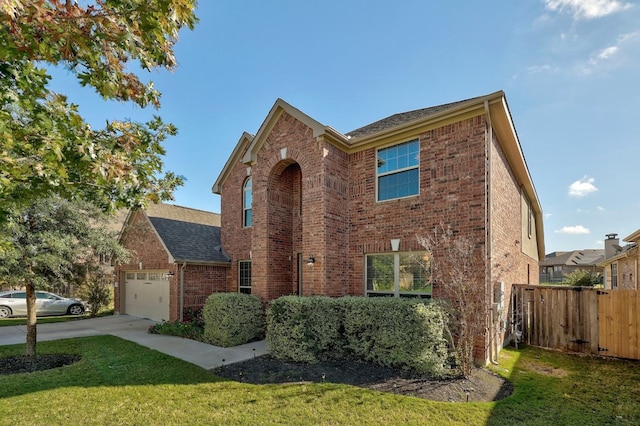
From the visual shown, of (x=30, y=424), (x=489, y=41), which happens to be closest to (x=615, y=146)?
(x=489, y=41)

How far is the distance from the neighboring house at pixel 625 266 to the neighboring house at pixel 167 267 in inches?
674

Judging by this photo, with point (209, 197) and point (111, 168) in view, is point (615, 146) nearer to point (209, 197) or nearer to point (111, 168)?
point (111, 168)

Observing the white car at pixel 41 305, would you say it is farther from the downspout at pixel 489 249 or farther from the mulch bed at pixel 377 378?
the downspout at pixel 489 249

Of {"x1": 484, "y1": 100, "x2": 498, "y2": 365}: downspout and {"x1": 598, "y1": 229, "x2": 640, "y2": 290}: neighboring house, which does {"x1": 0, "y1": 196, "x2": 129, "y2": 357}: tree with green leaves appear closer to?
{"x1": 484, "y1": 100, "x2": 498, "y2": 365}: downspout

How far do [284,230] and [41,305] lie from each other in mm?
14640

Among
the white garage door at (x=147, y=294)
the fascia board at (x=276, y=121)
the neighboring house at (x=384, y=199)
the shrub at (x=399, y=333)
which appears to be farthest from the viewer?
the white garage door at (x=147, y=294)

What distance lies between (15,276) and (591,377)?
13851 millimetres

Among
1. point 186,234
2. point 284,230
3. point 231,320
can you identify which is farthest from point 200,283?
point 284,230

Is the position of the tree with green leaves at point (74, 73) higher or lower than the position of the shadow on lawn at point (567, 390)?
higher

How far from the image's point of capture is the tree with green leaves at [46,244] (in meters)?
7.96

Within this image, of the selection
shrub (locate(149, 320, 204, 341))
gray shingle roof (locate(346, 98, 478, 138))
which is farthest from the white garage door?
gray shingle roof (locate(346, 98, 478, 138))

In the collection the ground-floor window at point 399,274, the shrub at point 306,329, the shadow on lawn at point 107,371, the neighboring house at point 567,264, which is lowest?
the neighboring house at point 567,264

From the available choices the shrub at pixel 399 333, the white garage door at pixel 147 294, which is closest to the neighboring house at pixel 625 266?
the shrub at pixel 399 333

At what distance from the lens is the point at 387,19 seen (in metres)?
8.64
